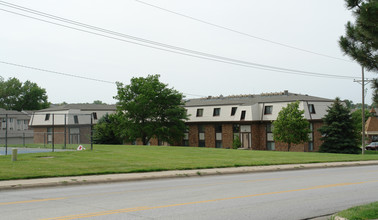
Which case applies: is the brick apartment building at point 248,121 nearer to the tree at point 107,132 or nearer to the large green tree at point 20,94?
the tree at point 107,132

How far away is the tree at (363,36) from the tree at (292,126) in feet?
124

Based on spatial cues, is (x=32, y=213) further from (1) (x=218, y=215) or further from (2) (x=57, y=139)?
(2) (x=57, y=139)

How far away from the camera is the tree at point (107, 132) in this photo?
55.8 meters

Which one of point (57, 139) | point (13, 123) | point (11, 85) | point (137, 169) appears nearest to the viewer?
point (137, 169)

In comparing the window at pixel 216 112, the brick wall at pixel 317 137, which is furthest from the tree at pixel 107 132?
the brick wall at pixel 317 137

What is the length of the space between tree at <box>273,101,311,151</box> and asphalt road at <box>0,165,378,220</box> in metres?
32.3

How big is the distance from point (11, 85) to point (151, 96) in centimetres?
7668

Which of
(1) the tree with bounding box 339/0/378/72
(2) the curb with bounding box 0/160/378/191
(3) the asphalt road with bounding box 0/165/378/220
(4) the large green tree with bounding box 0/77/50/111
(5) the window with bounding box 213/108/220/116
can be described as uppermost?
(4) the large green tree with bounding box 0/77/50/111

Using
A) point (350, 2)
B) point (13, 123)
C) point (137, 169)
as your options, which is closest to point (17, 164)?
point (137, 169)

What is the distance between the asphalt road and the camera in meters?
9.16

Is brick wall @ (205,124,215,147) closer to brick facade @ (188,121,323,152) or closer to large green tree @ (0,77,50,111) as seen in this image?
brick facade @ (188,121,323,152)

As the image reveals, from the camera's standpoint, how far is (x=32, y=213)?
9055 millimetres

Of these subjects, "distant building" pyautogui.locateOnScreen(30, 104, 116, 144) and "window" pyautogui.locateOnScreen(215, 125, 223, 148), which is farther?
"distant building" pyautogui.locateOnScreen(30, 104, 116, 144)

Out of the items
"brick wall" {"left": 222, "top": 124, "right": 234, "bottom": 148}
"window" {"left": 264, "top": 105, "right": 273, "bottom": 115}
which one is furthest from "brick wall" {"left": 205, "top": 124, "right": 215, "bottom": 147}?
"window" {"left": 264, "top": 105, "right": 273, "bottom": 115}
